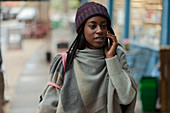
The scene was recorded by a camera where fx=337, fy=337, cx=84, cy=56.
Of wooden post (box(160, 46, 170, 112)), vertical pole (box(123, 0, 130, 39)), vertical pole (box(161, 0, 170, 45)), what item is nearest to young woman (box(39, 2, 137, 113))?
wooden post (box(160, 46, 170, 112))

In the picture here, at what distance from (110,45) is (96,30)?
160 mm

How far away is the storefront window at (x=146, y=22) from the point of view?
329 inches

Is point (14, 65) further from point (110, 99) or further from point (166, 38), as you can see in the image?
point (110, 99)

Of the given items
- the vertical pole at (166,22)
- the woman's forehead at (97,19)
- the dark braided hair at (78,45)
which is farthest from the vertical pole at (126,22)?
the woman's forehead at (97,19)

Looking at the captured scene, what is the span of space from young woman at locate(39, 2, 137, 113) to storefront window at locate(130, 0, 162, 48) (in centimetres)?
599

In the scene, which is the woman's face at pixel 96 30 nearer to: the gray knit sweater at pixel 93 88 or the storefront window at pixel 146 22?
the gray knit sweater at pixel 93 88

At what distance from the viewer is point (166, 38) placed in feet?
23.8

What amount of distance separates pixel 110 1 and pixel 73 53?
876cm

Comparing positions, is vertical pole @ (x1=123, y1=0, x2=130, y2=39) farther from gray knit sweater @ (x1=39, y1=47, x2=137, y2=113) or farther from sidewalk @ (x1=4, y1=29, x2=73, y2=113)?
gray knit sweater @ (x1=39, y1=47, x2=137, y2=113)

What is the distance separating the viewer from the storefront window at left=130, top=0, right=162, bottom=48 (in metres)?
8.37

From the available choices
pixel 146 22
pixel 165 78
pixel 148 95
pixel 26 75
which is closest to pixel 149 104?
pixel 148 95

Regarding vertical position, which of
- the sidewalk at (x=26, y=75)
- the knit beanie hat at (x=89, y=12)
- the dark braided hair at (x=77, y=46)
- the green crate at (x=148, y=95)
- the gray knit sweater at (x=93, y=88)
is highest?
the knit beanie hat at (x=89, y=12)

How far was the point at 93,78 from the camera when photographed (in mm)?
2215

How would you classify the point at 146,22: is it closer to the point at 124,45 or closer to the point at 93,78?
the point at 124,45
